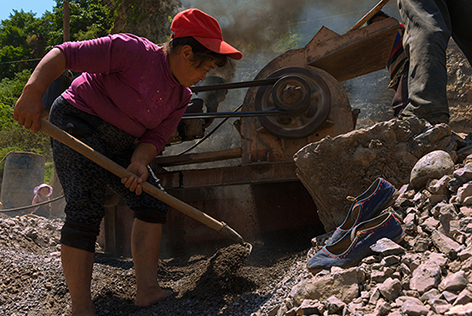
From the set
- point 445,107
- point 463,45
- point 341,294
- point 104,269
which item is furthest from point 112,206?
point 463,45

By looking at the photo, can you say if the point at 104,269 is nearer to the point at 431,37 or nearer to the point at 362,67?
the point at 431,37

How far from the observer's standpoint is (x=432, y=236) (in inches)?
53.8

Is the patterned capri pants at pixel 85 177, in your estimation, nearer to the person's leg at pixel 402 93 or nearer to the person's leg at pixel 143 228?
the person's leg at pixel 143 228

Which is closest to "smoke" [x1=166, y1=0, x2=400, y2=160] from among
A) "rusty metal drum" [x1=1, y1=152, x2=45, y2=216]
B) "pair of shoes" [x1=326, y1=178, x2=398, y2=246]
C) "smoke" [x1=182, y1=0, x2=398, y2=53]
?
"smoke" [x1=182, y1=0, x2=398, y2=53]

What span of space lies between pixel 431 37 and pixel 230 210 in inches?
94.3

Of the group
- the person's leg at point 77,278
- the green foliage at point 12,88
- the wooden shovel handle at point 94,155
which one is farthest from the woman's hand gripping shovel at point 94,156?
the green foliage at point 12,88

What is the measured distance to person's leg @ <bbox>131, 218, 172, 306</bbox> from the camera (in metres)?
1.89

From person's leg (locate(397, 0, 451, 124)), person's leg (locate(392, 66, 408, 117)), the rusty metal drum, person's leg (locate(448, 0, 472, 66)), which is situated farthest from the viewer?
the rusty metal drum

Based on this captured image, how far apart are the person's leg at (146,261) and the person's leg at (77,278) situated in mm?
302

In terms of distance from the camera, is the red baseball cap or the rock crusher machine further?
the rock crusher machine

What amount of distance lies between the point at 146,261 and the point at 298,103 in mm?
1889

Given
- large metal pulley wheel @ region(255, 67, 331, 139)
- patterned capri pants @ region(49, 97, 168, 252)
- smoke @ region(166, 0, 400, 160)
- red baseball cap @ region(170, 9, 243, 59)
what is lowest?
patterned capri pants @ region(49, 97, 168, 252)

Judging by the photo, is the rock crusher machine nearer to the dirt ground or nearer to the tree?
the dirt ground

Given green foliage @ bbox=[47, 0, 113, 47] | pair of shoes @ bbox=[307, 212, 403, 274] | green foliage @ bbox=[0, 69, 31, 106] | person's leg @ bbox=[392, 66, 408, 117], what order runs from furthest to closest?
green foliage @ bbox=[0, 69, 31, 106], green foliage @ bbox=[47, 0, 113, 47], person's leg @ bbox=[392, 66, 408, 117], pair of shoes @ bbox=[307, 212, 403, 274]
